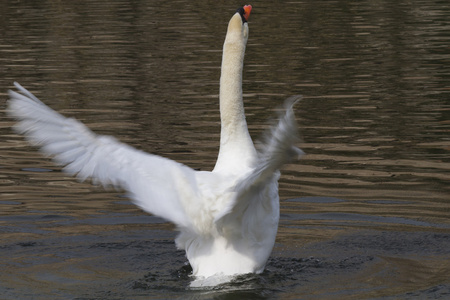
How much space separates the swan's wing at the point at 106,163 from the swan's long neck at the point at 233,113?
2.38ft

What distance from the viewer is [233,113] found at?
8.03 metres

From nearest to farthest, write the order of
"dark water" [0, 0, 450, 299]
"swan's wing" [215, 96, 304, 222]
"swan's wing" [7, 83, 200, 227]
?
"swan's wing" [215, 96, 304, 222] → "swan's wing" [7, 83, 200, 227] → "dark water" [0, 0, 450, 299]

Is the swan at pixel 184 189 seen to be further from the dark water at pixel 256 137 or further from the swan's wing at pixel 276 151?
the dark water at pixel 256 137

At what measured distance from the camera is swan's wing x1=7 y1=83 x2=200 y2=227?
23.0 ft

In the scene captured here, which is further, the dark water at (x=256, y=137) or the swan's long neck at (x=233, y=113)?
the dark water at (x=256, y=137)

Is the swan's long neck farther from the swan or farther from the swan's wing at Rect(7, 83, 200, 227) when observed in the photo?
the swan's wing at Rect(7, 83, 200, 227)

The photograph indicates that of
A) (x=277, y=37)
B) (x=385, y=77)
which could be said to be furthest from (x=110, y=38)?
(x=385, y=77)

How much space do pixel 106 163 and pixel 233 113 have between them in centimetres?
140

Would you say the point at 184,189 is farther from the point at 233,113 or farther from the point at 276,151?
the point at 276,151

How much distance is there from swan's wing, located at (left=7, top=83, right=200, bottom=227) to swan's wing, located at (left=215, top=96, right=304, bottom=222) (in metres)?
0.63

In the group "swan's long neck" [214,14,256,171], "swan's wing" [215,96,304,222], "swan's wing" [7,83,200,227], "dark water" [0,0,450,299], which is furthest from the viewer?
"dark water" [0,0,450,299]

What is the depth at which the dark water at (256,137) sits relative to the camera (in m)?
8.17

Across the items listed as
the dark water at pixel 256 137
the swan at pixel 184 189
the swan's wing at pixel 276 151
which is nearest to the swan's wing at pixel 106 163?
the swan at pixel 184 189

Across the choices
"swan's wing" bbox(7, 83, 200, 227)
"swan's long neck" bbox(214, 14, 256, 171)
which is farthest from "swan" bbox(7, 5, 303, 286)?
"swan's long neck" bbox(214, 14, 256, 171)
